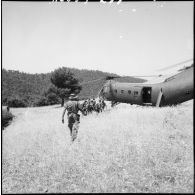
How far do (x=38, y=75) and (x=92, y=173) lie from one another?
234 feet

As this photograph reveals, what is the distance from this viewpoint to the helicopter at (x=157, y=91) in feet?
25.6

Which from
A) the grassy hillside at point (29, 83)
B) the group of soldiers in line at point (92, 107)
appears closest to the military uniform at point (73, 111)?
the group of soldiers in line at point (92, 107)

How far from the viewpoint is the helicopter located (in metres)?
7.81

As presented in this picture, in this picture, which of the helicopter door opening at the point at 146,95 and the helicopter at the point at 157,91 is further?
the helicopter door opening at the point at 146,95

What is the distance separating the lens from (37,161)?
8133mm

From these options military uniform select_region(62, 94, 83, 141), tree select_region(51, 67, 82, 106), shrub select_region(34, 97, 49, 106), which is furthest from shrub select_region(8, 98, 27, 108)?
military uniform select_region(62, 94, 83, 141)

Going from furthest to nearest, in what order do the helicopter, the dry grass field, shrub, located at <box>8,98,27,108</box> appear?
1. shrub, located at <box>8,98,27,108</box>
2. the helicopter
3. the dry grass field

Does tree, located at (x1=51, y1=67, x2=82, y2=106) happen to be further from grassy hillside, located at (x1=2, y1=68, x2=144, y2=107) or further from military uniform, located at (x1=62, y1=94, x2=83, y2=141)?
military uniform, located at (x1=62, y1=94, x2=83, y2=141)

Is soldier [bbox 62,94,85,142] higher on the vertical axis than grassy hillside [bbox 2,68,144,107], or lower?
lower

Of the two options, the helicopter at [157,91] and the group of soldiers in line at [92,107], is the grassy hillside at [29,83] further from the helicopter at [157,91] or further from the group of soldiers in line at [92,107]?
the helicopter at [157,91]

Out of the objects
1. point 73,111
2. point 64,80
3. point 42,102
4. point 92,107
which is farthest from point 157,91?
point 42,102

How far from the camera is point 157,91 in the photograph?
9.24m

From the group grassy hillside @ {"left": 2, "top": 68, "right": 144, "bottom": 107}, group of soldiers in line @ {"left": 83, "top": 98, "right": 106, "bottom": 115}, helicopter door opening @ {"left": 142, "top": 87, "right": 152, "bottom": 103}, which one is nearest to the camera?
helicopter door opening @ {"left": 142, "top": 87, "right": 152, "bottom": 103}

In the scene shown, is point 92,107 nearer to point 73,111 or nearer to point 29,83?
point 73,111
